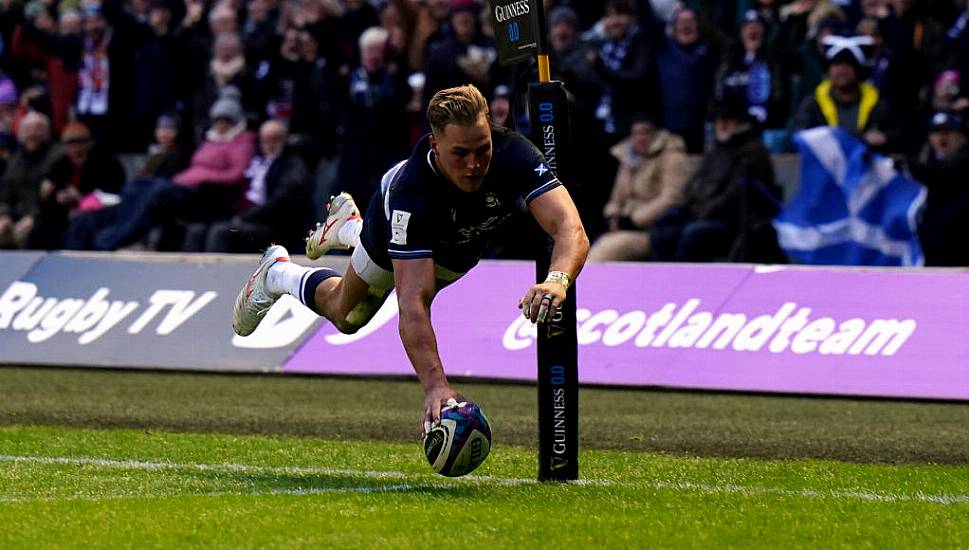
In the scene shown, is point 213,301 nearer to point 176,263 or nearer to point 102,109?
point 176,263

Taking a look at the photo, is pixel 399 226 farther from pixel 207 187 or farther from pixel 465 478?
pixel 207 187

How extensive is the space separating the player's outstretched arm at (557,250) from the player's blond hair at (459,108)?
1.70 feet

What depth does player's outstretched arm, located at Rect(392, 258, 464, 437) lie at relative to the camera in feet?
27.1

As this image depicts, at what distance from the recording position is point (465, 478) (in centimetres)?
908

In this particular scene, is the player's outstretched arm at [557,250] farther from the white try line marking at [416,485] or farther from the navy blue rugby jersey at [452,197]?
the white try line marking at [416,485]

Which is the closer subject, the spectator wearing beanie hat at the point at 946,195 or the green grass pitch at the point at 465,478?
the green grass pitch at the point at 465,478

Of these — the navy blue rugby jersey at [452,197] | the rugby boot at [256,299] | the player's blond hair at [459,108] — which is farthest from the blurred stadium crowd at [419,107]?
the player's blond hair at [459,108]

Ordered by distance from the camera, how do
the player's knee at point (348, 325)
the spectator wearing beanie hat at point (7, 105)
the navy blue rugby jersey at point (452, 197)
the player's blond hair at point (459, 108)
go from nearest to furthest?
1. the player's blond hair at point (459, 108)
2. the navy blue rugby jersey at point (452, 197)
3. the player's knee at point (348, 325)
4. the spectator wearing beanie hat at point (7, 105)

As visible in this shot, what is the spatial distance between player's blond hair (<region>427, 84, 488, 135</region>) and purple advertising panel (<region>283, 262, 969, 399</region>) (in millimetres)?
5952

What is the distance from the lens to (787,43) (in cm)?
1783

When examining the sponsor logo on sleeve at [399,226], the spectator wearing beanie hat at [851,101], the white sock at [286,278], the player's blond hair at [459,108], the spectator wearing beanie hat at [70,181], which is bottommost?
the spectator wearing beanie hat at [70,181]

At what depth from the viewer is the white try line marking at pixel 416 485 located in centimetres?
845

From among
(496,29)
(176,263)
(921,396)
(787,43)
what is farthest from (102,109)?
(496,29)

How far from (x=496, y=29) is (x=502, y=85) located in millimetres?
9128
